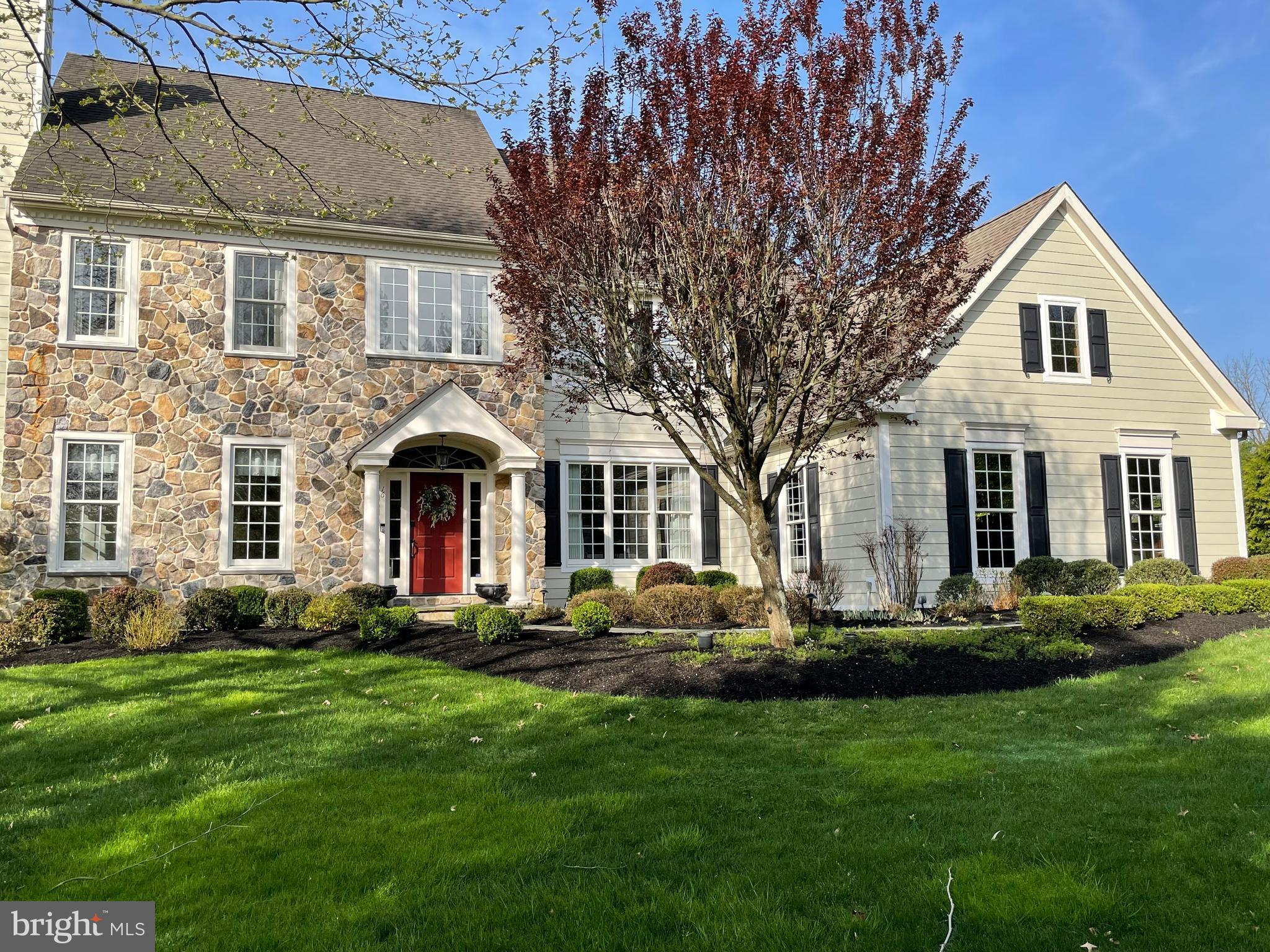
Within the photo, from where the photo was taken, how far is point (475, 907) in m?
3.61

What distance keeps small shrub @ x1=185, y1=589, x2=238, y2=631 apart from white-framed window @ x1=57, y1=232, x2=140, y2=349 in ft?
13.8

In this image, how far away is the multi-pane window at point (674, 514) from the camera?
17500 mm

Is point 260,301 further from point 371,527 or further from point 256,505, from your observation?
point 371,527

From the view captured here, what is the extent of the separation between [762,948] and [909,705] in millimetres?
4628

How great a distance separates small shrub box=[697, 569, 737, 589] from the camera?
53.7 ft

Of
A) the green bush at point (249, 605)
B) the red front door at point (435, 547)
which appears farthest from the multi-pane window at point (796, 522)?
the green bush at point (249, 605)

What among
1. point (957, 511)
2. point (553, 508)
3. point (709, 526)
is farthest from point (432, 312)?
point (957, 511)

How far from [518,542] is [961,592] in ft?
23.4

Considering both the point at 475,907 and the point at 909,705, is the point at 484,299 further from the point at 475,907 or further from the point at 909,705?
the point at 475,907

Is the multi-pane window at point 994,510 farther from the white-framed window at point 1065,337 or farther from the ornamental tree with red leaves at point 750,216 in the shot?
the ornamental tree with red leaves at point 750,216

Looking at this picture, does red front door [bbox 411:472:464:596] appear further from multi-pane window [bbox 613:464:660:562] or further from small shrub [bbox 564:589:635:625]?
multi-pane window [bbox 613:464:660:562]

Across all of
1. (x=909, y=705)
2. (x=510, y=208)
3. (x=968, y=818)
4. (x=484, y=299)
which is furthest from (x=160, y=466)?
(x=968, y=818)

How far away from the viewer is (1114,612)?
35.6ft

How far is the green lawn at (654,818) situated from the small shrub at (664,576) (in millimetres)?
7529
